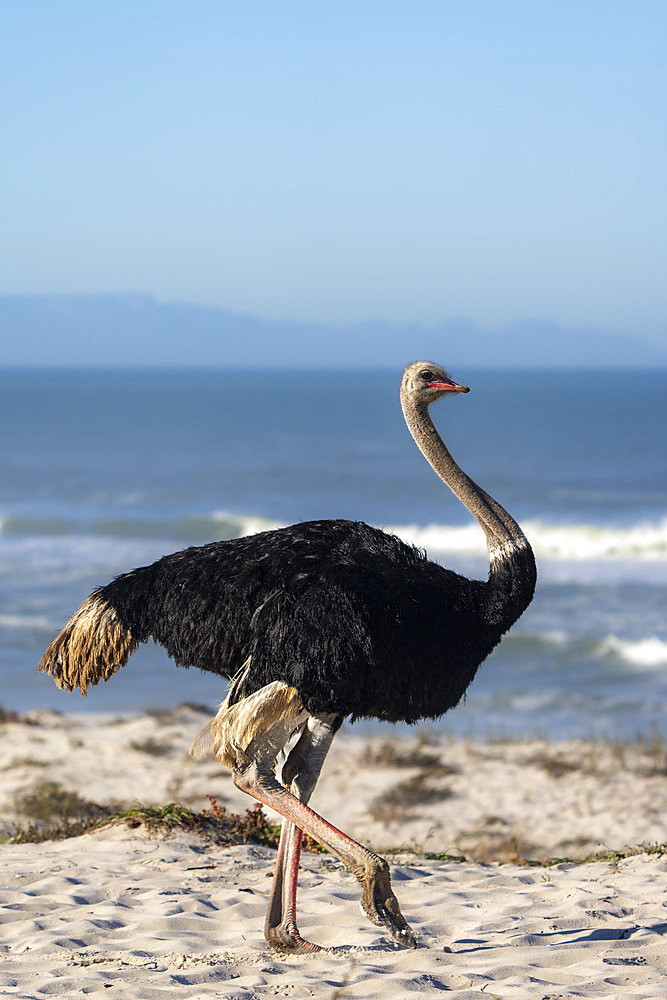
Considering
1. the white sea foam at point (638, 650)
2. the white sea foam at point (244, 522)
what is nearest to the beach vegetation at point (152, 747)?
the white sea foam at point (638, 650)

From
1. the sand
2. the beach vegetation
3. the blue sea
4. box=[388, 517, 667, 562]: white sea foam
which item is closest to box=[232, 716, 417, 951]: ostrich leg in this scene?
the sand

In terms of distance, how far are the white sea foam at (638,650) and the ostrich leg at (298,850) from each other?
1247cm

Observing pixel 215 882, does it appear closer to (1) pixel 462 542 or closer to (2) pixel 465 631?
(2) pixel 465 631

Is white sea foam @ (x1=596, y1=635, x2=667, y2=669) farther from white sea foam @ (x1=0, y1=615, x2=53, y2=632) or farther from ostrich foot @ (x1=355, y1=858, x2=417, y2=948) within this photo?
ostrich foot @ (x1=355, y1=858, x2=417, y2=948)

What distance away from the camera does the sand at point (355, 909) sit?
4.24 meters

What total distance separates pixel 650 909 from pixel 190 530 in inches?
996

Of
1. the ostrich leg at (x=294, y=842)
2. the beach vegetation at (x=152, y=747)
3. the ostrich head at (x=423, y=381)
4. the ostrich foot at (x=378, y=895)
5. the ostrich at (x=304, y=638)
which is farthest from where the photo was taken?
the beach vegetation at (x=152, y=747)

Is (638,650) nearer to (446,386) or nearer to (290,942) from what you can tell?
(446,386)

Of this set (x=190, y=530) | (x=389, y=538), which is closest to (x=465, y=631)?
(x=389, y=538)

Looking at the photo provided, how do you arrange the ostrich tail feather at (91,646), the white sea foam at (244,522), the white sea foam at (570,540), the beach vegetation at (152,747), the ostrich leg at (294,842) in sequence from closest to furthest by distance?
1. the ostrich leg at (294,842)
2. the ostrich tail feather at (91,646)
3. the beach vegetation at (152,747)
4. the white sea foam at (570,540)
5. the white sea foam at (244,522)

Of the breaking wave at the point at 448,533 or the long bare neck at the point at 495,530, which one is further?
the breaking wave at the point at 448,533

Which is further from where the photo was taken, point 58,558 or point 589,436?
point 589,436

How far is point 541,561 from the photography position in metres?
26.2

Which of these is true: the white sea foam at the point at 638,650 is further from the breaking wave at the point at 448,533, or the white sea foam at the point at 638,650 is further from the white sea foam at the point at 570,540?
the breaking wave at the point at 448,533
